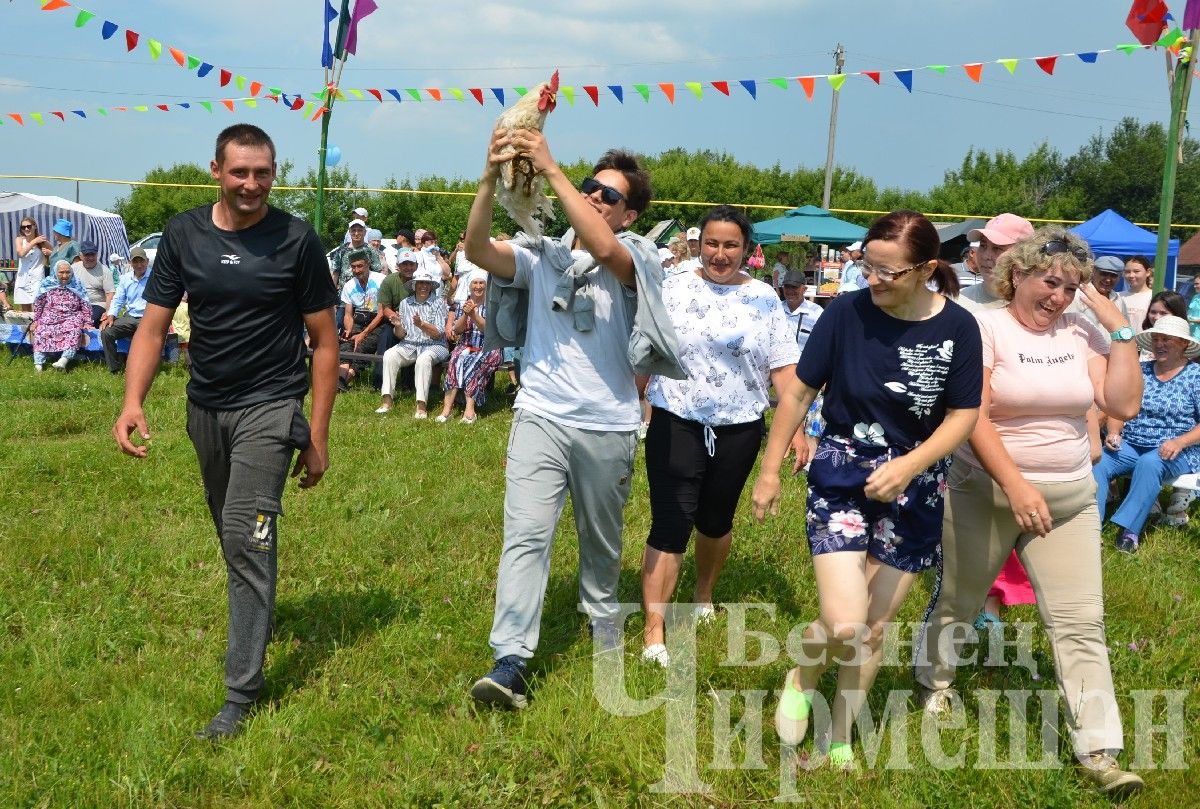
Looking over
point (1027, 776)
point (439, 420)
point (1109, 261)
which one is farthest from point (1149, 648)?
point (439, 420)

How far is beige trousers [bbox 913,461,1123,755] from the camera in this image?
3574 mm

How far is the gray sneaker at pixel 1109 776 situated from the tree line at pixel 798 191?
1071 inches

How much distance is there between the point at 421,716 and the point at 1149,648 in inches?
131

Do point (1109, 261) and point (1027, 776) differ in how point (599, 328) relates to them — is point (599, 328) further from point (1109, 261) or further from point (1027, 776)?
point (1109, 261)

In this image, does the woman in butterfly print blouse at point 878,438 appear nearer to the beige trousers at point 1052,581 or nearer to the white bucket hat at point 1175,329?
the beige trousers at point 1052,581

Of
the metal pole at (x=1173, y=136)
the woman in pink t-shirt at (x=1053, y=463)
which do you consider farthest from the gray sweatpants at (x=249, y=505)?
the metal pole at (x=1173, y=136)

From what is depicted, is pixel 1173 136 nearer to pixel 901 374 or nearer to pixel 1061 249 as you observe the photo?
pixel 1061 249

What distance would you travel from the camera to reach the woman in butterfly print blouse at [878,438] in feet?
11.0

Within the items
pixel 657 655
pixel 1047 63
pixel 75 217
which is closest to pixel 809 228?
pixel 1047 63

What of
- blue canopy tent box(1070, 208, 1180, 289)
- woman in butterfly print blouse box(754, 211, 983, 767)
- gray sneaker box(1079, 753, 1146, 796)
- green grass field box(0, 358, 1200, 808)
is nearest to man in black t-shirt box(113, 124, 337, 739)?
green grass field box(0, 358, 1200, 808)

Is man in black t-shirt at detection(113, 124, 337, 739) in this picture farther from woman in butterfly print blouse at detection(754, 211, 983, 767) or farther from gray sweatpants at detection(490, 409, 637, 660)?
woman in butterfly print blouse at detection(754, 211, 983, 767)

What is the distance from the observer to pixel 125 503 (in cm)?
659

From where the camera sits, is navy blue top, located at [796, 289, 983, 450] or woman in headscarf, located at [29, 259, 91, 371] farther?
woman in headscarf, located at [29, 259, 91, 371]

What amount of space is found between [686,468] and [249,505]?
185cm
